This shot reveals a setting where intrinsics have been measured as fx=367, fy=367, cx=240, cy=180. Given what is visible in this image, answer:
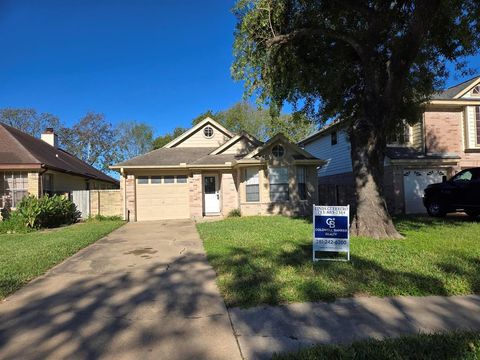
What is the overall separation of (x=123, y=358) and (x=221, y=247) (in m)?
5.37

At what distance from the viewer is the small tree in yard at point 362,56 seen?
9.75 m

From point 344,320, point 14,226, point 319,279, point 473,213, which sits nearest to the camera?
point 344,320

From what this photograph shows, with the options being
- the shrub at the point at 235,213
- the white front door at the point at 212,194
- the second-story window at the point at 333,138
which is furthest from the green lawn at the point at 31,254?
the second-story window at the point at 333,138

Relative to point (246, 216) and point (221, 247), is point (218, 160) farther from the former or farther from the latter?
point (221, 247)

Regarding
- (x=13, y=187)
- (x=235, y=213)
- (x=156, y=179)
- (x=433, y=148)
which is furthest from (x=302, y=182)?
(x=13, y=187)

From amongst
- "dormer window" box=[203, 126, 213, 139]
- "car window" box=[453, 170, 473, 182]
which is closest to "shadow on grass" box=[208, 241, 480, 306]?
"car window" box=[453, 170, 473, 182]

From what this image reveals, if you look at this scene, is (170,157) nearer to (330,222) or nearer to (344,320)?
(330,222)

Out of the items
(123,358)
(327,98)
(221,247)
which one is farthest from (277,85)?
(123,358)

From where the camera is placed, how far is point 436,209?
14.0 m

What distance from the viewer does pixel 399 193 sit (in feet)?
54.4

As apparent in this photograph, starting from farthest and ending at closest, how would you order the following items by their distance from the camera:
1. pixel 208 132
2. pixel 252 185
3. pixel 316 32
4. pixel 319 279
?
pixel 208 132 → pixel 252 185 → pixel 316 32 → pixel 319 279

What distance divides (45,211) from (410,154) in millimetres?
16081

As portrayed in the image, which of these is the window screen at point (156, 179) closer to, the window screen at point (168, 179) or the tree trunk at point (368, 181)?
the window screen at point (168, 179)

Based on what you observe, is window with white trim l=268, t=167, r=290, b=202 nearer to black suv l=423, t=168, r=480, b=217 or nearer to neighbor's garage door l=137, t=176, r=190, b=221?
neighbor's garage door l=137, t=176, r=190, b=221
